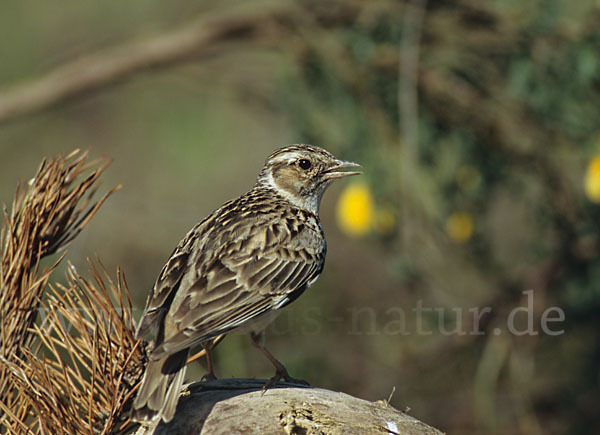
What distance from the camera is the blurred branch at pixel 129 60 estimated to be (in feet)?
27.2

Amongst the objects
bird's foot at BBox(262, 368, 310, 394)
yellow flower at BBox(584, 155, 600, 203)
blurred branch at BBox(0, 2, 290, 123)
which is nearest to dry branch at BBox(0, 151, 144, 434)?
bird's foot at BBox(262, 368, 310, 394)

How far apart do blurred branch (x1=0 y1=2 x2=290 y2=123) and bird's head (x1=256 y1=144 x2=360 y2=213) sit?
3.08m

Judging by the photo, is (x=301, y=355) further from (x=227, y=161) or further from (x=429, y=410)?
(x=227, y=161)

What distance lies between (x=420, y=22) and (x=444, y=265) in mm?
2379

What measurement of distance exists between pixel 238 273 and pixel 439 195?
3.54 m

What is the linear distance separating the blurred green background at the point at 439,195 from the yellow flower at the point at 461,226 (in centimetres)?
3

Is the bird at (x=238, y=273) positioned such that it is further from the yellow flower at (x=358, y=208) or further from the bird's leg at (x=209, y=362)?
the yellow flower at (x=358, y=208)

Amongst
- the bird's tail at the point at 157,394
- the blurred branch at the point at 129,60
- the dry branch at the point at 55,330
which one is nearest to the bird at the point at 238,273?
the bird's tail at the point at 157,394

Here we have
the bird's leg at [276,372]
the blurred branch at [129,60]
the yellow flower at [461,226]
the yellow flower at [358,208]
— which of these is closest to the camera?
the bird's leg at [276,372]

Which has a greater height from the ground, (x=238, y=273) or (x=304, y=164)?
(x=304, y=164)

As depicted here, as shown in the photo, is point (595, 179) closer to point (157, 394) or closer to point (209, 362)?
point (209, 362)

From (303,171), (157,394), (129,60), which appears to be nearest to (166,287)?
(157,394)

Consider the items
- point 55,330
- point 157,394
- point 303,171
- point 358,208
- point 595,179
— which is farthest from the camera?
point 358,208

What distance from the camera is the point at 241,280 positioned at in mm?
4289
